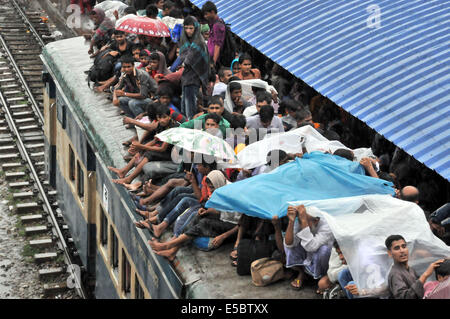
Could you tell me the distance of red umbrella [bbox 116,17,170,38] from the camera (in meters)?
12.4

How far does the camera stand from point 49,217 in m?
15.7

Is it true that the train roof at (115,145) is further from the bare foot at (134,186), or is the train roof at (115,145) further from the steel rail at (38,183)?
the steel rail at (38,183)

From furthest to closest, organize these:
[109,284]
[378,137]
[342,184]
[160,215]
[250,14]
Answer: [250,14]
[109,284]
[378,137]
[160,215]
[342,184]

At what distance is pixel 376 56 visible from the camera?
1063 centimetres

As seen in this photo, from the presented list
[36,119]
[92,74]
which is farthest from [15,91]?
[92,74]

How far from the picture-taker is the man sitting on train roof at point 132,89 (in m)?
11.4

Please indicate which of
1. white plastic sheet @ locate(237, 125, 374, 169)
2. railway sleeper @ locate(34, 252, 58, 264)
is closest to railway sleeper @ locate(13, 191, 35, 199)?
railway sleeper @ locate(34, 252, 58, 264)

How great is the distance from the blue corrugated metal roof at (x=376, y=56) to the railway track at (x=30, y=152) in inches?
188

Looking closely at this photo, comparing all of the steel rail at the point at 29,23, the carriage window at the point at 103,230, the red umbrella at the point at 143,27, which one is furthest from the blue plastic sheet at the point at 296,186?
the steel rail at the point at 29,23

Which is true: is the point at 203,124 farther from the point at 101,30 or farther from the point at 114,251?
the point at 101,30

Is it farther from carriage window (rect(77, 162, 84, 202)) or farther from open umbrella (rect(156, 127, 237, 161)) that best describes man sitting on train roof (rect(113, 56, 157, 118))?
open umbrella (rect(156, 127, 237, 161))

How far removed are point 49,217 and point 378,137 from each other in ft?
24.4

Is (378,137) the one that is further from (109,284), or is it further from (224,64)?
(109,284)
